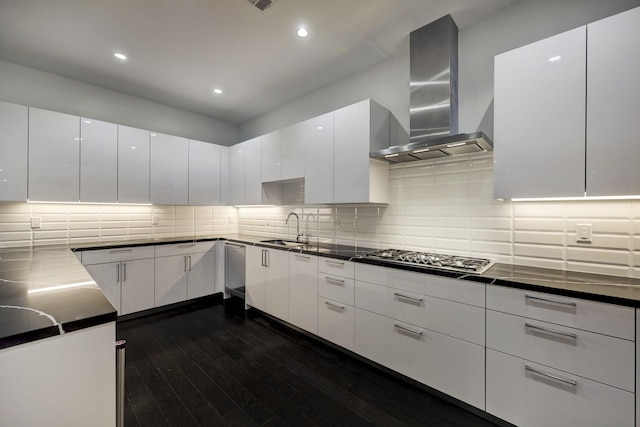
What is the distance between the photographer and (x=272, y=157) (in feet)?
11.0

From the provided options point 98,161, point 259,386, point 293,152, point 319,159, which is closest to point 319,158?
point 319,159

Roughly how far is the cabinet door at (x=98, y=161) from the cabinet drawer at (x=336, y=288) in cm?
259

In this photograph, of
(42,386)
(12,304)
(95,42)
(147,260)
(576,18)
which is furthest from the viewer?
(147,260)

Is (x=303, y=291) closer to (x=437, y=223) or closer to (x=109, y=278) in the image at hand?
(x=437, y=223)

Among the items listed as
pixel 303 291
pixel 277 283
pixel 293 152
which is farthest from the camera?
pixel 293 152

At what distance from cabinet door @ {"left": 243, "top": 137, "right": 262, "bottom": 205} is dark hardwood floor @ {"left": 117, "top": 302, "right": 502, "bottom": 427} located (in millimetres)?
1668

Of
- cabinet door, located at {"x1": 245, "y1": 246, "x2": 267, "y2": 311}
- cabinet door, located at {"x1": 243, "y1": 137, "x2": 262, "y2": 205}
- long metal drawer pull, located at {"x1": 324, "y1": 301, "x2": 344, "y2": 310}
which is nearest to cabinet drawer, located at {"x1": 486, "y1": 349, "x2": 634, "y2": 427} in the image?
long metal drawer pull, located at {"x1": 324, "y1": 301, "x2": 344, "y2": 310}

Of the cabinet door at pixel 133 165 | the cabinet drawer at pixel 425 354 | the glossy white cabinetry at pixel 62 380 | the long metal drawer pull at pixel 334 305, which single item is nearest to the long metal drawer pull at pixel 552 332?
the cabinet drawer at pixel 425 354

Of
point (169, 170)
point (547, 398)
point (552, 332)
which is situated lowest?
point (547, 398)

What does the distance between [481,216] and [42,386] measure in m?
2.52

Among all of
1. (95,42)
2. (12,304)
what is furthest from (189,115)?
(12,304)

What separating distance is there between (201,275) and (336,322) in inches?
84.0

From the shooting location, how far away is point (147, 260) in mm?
3160

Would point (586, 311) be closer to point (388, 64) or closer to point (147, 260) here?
point (388, 64)
